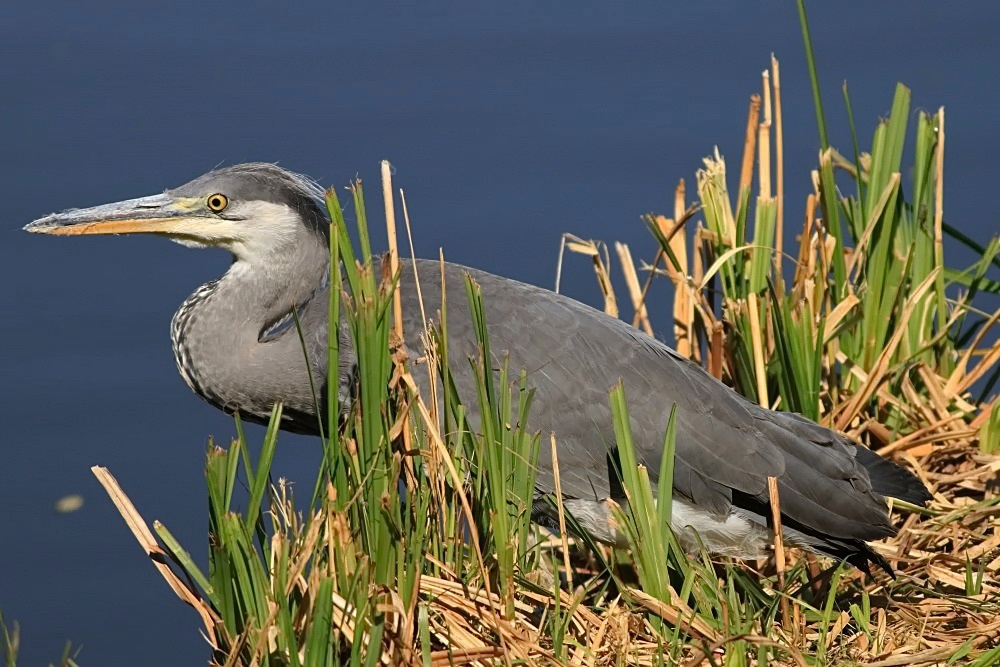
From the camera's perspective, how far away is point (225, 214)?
369 centimetres

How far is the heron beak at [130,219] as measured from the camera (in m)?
3.58

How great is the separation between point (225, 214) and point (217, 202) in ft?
0.13

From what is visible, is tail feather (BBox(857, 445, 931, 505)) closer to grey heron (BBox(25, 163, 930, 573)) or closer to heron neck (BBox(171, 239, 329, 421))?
grey heron (BBox(25, 163, 930, 573))

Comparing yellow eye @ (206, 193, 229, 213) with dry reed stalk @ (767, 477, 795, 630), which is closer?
dry reed stalk @ (767, 477, 795, 630)

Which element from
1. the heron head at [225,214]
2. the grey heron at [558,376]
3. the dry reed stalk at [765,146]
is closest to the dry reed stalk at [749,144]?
the dry reed stalk at [765,146]

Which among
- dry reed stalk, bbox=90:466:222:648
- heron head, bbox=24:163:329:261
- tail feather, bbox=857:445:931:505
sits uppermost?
heron head, bbox=24:163:329:261

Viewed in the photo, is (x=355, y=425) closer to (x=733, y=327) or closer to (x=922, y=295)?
(x=733, y=327)

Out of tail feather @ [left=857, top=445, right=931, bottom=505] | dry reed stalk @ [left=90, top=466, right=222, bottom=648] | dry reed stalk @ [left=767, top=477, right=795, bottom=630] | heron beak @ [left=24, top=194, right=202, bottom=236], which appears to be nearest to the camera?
dry reed stalk @ [left=90, top=466, right=222, bottom=648]

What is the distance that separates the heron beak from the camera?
11.7ft

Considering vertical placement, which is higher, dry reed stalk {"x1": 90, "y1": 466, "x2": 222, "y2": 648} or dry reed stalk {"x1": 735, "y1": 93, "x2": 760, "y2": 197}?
dry reed stalk {"x1": 735, "y1": 93, "x2": 760, "y2": 197}

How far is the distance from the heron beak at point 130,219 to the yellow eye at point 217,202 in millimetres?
29

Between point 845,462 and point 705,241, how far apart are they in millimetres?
878

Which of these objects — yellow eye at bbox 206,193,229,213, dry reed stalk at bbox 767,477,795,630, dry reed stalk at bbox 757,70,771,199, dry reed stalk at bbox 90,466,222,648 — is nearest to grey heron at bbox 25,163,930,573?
yellow eye at bbox 206,193,229,213

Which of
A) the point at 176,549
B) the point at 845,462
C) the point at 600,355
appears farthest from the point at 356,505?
the point at 845,462
